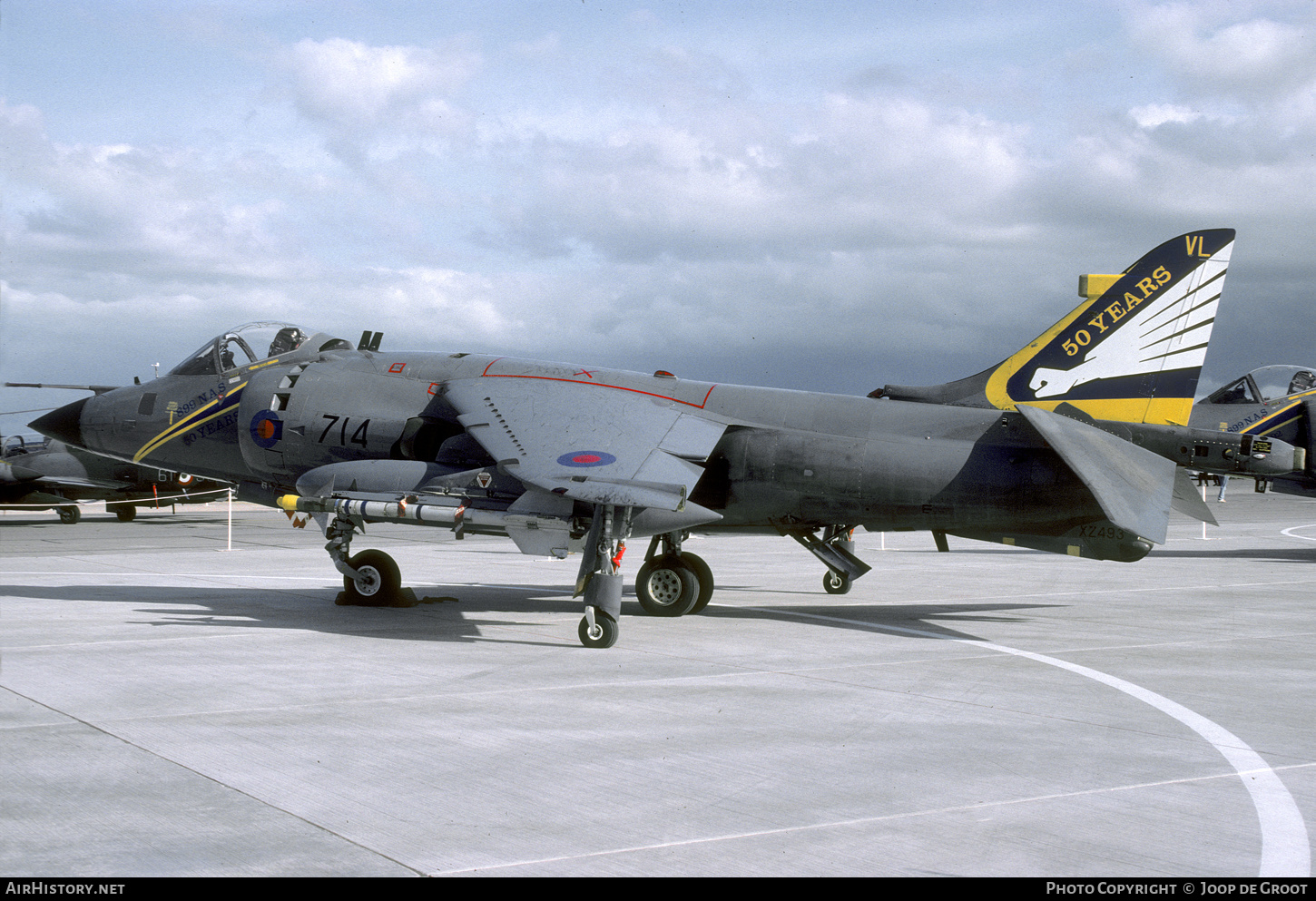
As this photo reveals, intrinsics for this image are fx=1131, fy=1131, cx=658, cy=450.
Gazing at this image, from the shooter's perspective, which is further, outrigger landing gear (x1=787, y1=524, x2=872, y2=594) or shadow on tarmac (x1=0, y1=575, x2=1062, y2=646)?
outrigger landing gear (x1=787, y1=524, x2=872, y2=594)

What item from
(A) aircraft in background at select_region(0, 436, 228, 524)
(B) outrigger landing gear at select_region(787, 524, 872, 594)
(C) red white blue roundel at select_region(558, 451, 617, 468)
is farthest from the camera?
(A) aircraft in background at select_region(0, 436, 228, 524)

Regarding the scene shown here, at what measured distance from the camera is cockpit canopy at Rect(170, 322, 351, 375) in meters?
15.4

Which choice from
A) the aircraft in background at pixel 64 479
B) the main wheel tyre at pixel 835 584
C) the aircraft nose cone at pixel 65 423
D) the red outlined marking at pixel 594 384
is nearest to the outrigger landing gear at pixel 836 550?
the main wheel tyre at pixel 835 584

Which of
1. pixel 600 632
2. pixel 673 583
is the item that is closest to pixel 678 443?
pixel 600 632

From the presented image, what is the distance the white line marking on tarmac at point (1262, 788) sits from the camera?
15.9ft

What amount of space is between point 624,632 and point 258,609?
15.8 feet

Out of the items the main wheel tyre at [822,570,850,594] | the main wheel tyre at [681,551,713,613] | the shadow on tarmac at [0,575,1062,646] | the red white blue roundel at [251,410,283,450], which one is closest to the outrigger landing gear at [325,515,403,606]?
the shadow on tarmac at [0,575,1062,646]

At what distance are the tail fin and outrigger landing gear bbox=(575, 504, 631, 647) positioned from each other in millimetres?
5646

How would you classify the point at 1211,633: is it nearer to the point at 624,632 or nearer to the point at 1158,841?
the point at 624,632

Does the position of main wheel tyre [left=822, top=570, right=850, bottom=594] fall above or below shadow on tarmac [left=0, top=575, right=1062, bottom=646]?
above

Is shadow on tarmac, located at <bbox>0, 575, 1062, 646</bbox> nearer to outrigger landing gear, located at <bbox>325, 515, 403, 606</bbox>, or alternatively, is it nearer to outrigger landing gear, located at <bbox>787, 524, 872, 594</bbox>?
outrigger landing gear, located at <bbox>325, 515, 403, 606</bbox>

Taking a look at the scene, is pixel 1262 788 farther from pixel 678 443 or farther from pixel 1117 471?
pixel 678 443

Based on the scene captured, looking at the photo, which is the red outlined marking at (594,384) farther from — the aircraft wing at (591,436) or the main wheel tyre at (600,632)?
the main wheel tyre at (600,632)

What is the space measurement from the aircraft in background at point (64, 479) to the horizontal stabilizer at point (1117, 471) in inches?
1096
